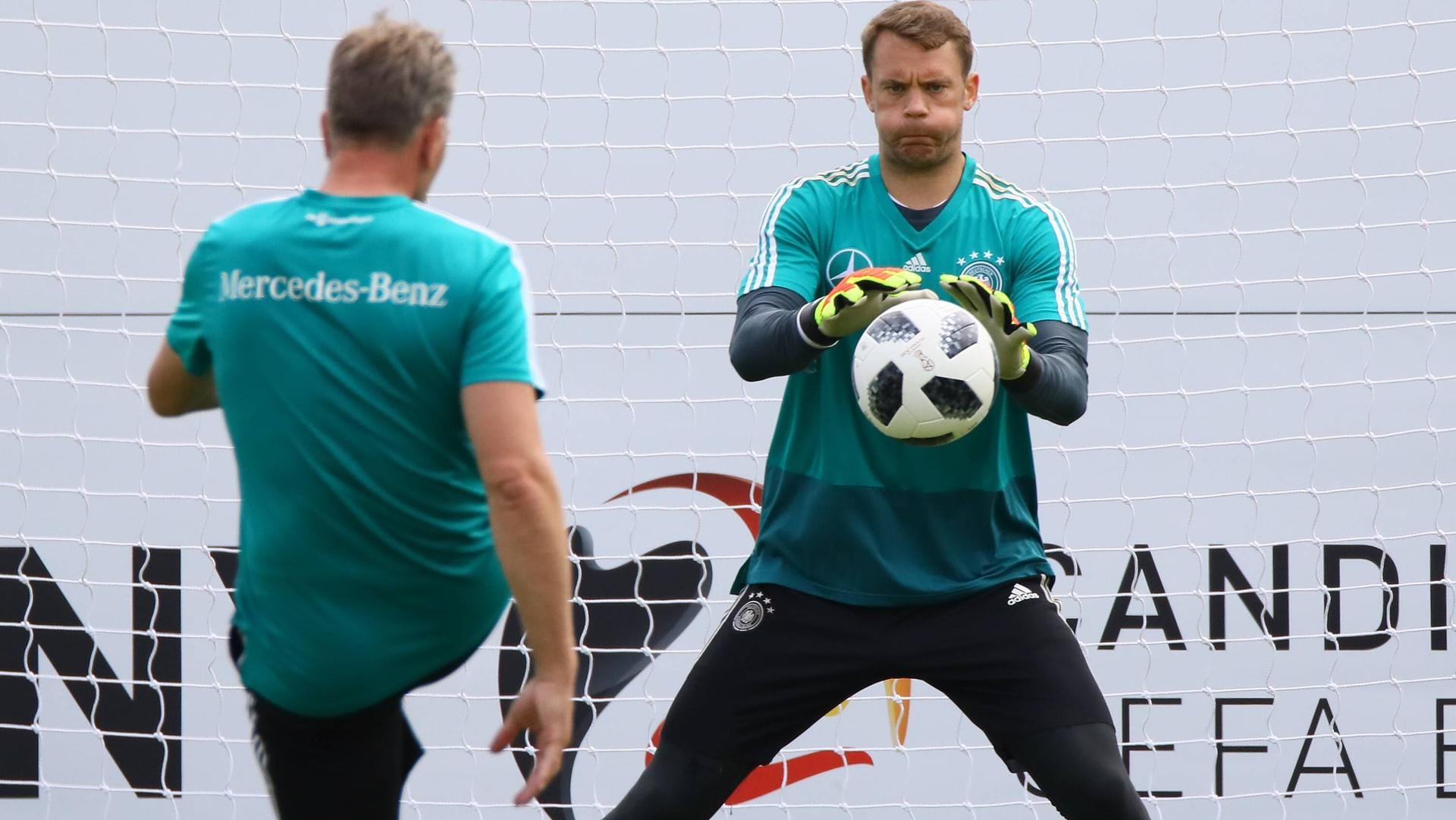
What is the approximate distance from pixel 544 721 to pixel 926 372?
0.95 meters

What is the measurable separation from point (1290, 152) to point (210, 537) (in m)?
3.13

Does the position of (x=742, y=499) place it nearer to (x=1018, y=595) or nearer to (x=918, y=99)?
(x=1018, y=595)

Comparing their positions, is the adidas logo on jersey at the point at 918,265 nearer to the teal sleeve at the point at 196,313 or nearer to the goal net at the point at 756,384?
the goal net at the point at 756,384

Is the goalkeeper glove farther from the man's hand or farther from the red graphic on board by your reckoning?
the red graphic on board

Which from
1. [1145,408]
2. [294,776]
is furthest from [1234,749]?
[294,776]

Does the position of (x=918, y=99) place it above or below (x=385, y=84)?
above

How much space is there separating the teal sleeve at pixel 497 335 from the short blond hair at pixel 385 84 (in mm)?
221

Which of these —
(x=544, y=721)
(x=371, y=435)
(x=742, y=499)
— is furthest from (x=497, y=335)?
(x=742, y=499)

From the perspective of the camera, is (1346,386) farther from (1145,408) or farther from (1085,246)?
(1085,246)

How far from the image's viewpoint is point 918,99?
2576 millimetres

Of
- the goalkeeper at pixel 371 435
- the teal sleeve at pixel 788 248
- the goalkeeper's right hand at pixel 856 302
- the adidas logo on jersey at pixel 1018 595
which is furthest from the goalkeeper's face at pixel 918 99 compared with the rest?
the goalkeeper at pixel 371 435

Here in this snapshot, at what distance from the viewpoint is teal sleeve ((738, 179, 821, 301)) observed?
264cm

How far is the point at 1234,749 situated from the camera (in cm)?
368

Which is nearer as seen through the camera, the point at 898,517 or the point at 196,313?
the point at 196,313
